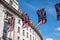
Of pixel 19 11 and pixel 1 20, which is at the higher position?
pixel 19 11

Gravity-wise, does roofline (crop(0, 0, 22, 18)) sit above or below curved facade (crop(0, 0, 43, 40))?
above

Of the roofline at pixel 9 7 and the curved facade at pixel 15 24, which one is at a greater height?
the roofline at pixel 9 7

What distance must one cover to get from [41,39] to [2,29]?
49.4 metres

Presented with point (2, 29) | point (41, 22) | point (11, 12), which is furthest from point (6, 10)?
point (41, 22)

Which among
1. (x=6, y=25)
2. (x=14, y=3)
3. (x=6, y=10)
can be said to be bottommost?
(x=6, y=25)

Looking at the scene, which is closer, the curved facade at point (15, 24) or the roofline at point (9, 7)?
the curved facade at point (15, 24)

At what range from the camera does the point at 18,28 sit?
202ft

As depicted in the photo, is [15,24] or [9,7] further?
[15,24]

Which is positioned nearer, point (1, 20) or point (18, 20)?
point (1, 20)

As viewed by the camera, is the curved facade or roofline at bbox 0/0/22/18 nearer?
the curved facade

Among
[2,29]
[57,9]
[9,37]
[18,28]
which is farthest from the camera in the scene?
[18,28]

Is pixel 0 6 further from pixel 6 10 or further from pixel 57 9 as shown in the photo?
pixel 57 9

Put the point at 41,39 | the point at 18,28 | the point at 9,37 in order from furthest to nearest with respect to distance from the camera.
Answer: the point at 41,39, the point at 18,28, the point at 9,37

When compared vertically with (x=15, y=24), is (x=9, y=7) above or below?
above
